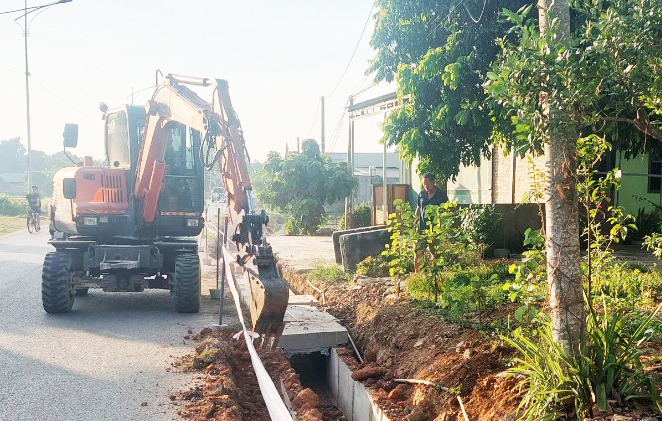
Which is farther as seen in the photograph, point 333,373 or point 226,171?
point 333,373

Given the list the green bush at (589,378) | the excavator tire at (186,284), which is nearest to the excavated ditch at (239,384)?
the excavator tire at (186,284)

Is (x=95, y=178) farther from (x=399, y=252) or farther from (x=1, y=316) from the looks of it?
(x=399, y=252)

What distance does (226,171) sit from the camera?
293 inches

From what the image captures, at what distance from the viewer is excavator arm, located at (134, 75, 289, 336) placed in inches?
225

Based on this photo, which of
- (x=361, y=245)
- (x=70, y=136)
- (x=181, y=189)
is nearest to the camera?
(x=70, y=136)

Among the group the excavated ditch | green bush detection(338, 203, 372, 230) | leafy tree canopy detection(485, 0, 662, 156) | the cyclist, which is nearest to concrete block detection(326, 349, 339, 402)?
the excavated ditch

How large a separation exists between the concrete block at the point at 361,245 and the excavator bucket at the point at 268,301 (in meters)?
5.58

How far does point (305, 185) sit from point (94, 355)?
62.5 feet

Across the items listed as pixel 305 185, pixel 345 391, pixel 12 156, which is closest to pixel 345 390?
pixel 345 391

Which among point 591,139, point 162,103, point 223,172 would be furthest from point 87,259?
point 591,139

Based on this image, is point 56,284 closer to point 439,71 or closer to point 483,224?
point 439,71

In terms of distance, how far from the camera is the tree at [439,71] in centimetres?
748

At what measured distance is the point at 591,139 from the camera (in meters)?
4.30

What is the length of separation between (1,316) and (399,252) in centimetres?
592
